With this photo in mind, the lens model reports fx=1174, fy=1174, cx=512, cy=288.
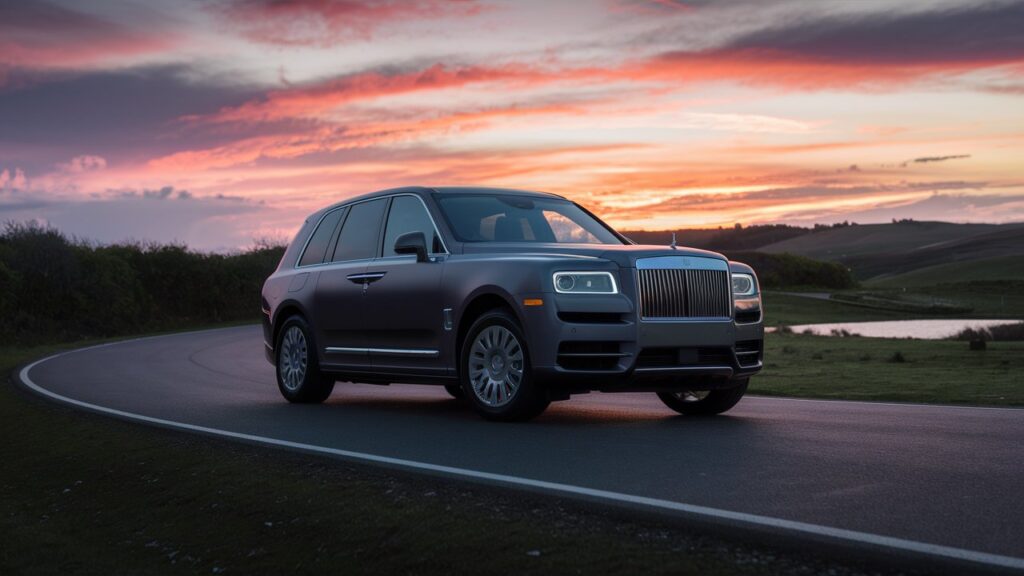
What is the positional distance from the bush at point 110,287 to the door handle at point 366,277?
28.0 m

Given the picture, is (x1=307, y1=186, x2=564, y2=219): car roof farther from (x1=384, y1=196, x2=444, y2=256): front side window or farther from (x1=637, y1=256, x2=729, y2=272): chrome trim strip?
(x1=637, y1=256, x2=729, y2=272): chrome trim strip

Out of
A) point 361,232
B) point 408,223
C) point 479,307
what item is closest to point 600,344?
point 479,307

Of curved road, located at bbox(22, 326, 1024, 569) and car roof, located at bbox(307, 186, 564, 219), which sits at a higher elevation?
car roof, located at bbox(307, 186, 564, 219)

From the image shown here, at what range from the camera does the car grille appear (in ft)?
31.7

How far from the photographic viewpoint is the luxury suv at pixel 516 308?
31.2 ft

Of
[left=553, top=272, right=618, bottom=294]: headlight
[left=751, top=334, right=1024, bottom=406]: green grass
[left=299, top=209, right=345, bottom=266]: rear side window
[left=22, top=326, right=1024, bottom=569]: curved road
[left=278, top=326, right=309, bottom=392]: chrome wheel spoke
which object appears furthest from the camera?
[left=751, top=334, right=1024, bottom=406]: green grass

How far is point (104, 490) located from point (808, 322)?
6360 cm

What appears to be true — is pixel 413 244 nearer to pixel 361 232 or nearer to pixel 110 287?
pixel 361 232

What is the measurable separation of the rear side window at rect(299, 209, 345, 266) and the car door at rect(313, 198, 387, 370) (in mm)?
194

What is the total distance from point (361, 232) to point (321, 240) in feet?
3.37

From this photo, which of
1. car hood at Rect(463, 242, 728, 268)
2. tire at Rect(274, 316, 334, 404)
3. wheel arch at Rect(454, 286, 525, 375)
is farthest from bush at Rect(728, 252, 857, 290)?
wheel arch at Rect(454, 286, 525, 375)

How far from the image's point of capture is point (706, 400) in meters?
10.9

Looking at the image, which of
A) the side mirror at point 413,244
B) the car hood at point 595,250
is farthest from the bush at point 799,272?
the car hood at point 595,250

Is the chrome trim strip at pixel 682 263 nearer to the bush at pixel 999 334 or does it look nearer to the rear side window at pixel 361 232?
the rear side window at pixel 361 232
